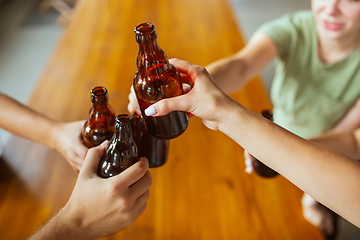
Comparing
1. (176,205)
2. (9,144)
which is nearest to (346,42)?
(176,205)

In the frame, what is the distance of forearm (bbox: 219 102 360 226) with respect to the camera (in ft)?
2.14

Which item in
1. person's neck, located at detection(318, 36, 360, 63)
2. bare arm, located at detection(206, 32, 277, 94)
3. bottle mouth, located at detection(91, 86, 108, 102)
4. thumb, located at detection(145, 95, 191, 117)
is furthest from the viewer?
person's neck, located at detection(318, 36, 360, 63)

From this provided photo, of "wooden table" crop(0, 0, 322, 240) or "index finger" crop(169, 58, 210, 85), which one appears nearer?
"index finger" crop(169, 58, 210, 85)

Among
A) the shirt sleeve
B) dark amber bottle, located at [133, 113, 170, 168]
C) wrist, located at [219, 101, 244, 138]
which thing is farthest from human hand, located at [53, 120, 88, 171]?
the shirt sleeve

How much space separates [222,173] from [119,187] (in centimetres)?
47

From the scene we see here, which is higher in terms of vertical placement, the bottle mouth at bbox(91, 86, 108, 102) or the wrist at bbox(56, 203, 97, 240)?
the bottle mouth at bbox(91, 86, 108, 102)

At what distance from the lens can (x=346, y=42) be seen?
1.24 meters

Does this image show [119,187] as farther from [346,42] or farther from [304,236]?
[346,42]

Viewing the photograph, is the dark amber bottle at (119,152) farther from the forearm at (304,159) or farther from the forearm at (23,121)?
the forearm at (23,121)

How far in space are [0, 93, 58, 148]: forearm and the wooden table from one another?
11cm

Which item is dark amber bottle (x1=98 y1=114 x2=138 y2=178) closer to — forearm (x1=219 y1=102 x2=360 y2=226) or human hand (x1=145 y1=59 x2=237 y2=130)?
human hand (x1=145 y1=59 x2=237 y2=130)

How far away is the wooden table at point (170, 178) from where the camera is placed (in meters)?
0.87

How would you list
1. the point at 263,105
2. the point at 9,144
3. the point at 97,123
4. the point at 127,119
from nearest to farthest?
1. the point at 127,119
2. the point at 97,123
3. the point at 9,144
4. the point at 263,105

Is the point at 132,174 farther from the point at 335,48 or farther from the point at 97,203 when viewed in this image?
the point at 335,48
